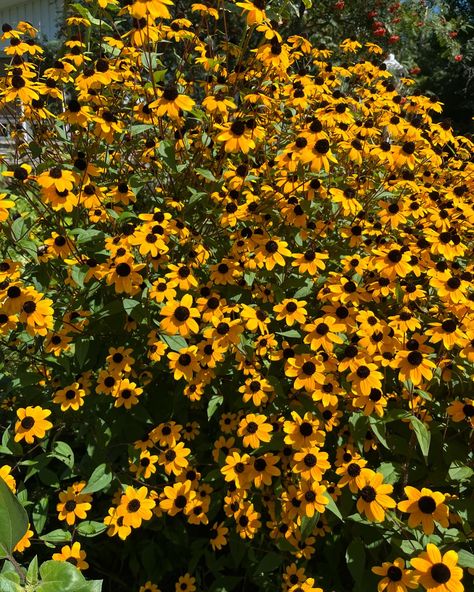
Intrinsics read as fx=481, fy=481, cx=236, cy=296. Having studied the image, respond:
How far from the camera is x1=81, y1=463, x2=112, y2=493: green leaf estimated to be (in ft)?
5.93

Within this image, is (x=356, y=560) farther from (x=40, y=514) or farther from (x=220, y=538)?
(x=40, y=514)

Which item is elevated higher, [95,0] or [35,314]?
[95,0]

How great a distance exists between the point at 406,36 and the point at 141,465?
29.8ft

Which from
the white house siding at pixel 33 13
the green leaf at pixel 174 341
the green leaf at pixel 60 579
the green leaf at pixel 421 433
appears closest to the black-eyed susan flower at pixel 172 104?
the green leaf at pixel 174 341

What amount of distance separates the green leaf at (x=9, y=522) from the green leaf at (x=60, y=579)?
2.8 inches

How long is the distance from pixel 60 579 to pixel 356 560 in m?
1.27

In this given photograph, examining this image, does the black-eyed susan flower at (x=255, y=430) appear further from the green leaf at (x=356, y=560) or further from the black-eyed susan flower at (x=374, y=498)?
the green leaf at (x=356, y=560)

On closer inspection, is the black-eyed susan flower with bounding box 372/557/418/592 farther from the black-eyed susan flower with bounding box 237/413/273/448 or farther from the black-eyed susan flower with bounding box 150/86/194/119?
the black-eyed susan flower with bounding box 150/86/194/119

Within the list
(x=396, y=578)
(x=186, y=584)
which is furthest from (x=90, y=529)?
(x=396, y=578)

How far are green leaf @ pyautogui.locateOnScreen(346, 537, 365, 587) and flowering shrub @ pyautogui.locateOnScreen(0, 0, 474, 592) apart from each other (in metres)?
0.01

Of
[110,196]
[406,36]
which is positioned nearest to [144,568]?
[110,196]

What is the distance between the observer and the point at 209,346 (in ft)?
6.13

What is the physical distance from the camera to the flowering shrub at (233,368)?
1.73m

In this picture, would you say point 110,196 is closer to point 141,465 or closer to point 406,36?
point 141,465
